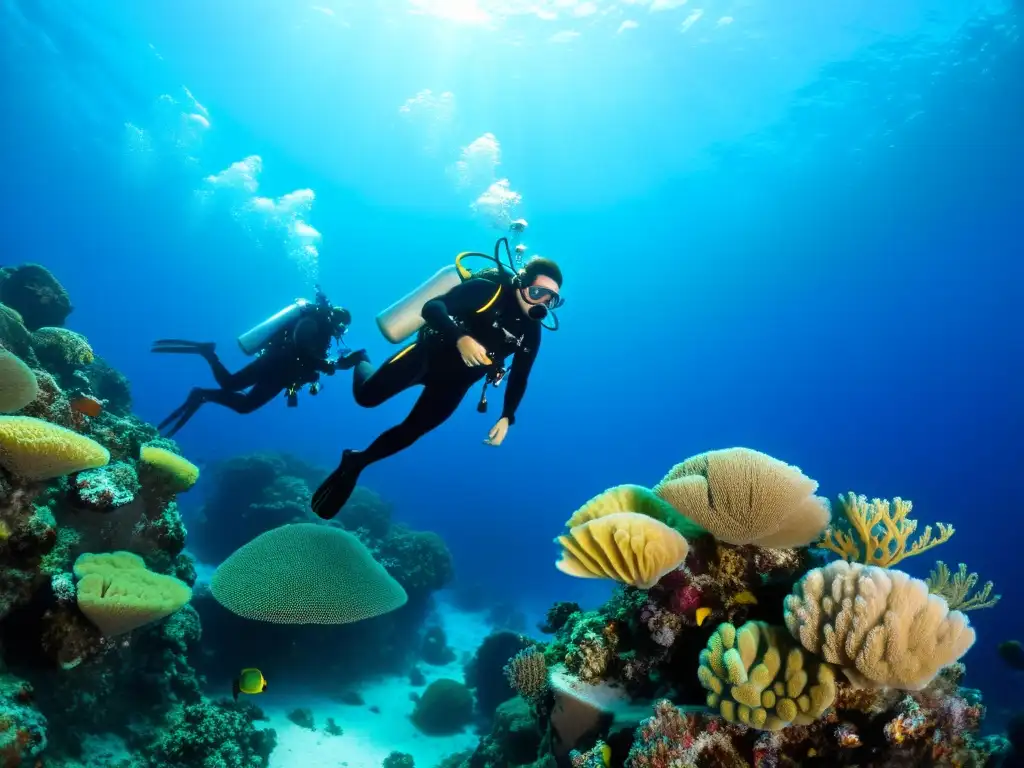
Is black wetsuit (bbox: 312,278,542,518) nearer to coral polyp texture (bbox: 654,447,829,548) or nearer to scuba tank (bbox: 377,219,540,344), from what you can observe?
scuba tank (bbox: 377,219,540,344)

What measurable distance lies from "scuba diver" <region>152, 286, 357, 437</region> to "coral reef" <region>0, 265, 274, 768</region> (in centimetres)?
282

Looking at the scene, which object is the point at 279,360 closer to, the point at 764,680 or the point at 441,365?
the point at 441,365

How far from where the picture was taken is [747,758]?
2.93m

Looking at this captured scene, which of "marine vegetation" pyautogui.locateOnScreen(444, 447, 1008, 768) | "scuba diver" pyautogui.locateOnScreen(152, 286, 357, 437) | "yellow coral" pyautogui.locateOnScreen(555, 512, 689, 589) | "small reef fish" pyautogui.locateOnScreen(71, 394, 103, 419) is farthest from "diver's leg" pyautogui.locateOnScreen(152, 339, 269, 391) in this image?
"yellow coral" pyautogui.locateOnScreen(555, 512, 689, 589)

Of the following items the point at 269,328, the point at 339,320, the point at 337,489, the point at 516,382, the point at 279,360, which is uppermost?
the point at 339,320

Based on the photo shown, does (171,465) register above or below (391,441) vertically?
below

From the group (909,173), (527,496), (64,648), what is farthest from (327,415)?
(64,648)

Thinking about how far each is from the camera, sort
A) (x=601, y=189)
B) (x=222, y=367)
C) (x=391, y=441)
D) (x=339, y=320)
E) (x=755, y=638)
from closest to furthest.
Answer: (x=755, y=638) → (x=391, y=441) → (x=339, y=320) → (x=222, y=367) → (x=601, y=189)

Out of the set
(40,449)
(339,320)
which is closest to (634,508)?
(40,449)

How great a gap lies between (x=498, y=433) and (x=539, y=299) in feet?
5.50

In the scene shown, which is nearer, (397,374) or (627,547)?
(627,547)

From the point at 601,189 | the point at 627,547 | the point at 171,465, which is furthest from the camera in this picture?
the point at 601,189

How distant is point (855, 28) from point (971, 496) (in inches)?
2351

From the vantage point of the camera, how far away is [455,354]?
224 inches
